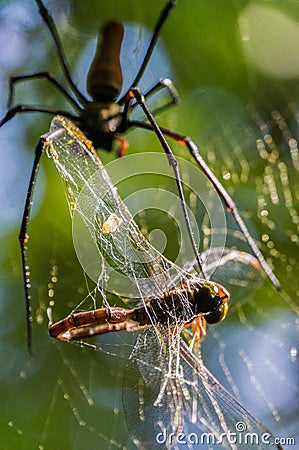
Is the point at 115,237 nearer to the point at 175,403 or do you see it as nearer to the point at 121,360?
the point at 175,403

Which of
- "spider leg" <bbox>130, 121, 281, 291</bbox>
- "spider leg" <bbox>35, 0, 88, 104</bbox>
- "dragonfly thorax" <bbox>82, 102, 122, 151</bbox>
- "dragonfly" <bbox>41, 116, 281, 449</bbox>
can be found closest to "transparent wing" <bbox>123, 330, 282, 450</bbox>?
"dragonfly" <bbox>41, 116, 281, 449</bbox>

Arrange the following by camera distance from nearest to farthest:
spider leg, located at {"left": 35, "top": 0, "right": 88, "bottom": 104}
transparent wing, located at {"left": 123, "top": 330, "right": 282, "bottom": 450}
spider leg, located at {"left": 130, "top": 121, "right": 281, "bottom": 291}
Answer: transparent wing, located at {"left": 123, "top": 330, "right": 282, "bottom": 450}
spider leg, located at {"left": 130, "top": 121, "right": 281, "bottom": 291}
spider leg, located at {"left": 35, "top": 0, "right": 88, "bottom": 104}

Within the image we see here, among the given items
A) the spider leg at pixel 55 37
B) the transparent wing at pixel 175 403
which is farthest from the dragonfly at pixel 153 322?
the spider leg at pixel 55 37

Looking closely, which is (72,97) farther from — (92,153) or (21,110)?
(92,153)

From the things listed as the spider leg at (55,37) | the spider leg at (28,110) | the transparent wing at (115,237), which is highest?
the spider leg at (55,37)

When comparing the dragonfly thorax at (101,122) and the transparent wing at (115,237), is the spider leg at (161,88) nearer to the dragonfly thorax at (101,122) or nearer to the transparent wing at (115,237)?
the dragonfly thorax at (101,122)

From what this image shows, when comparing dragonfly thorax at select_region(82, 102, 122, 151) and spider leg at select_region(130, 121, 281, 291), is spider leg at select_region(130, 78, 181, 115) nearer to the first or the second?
dragonfly thorax at select_region(82, 102, 122, 151)

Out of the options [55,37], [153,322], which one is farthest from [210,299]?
[55,37]

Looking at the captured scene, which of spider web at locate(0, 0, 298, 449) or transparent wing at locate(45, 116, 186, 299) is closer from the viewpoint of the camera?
transparent wing at locate(45, 116, 186, 299)
